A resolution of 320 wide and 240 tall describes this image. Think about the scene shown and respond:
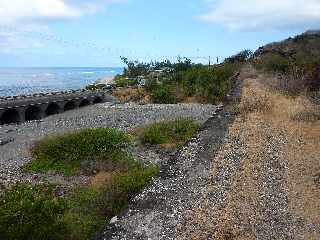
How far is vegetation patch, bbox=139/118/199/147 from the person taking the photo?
125ft

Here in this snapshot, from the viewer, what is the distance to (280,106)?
40.6 meters

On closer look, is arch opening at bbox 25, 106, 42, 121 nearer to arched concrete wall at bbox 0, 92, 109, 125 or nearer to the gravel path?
arched concrete wall at bbox 0, 92, 109, 125

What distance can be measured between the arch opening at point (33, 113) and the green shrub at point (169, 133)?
91.1 feet

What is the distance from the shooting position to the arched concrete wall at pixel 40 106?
196 feet

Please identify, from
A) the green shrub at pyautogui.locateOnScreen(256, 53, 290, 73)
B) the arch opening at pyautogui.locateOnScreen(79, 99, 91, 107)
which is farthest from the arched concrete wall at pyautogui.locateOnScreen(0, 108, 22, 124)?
the green shrub at pyautogui.locateOnScreen(256, 53, 290, 73)

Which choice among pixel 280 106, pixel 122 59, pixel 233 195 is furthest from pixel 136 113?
pixel 122 59

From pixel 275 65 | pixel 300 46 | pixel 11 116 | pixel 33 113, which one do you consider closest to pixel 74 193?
pixel 11 116

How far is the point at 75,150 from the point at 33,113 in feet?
109

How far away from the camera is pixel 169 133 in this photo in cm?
4009

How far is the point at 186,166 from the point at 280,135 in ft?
31.8

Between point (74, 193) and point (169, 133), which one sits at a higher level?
point (169, 133)

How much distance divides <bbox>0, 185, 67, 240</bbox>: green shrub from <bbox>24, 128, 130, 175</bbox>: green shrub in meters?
13.2

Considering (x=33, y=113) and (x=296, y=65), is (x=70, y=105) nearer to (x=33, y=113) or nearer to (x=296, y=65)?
(x=33, y=113)

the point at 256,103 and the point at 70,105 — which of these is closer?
the point at 256,103
